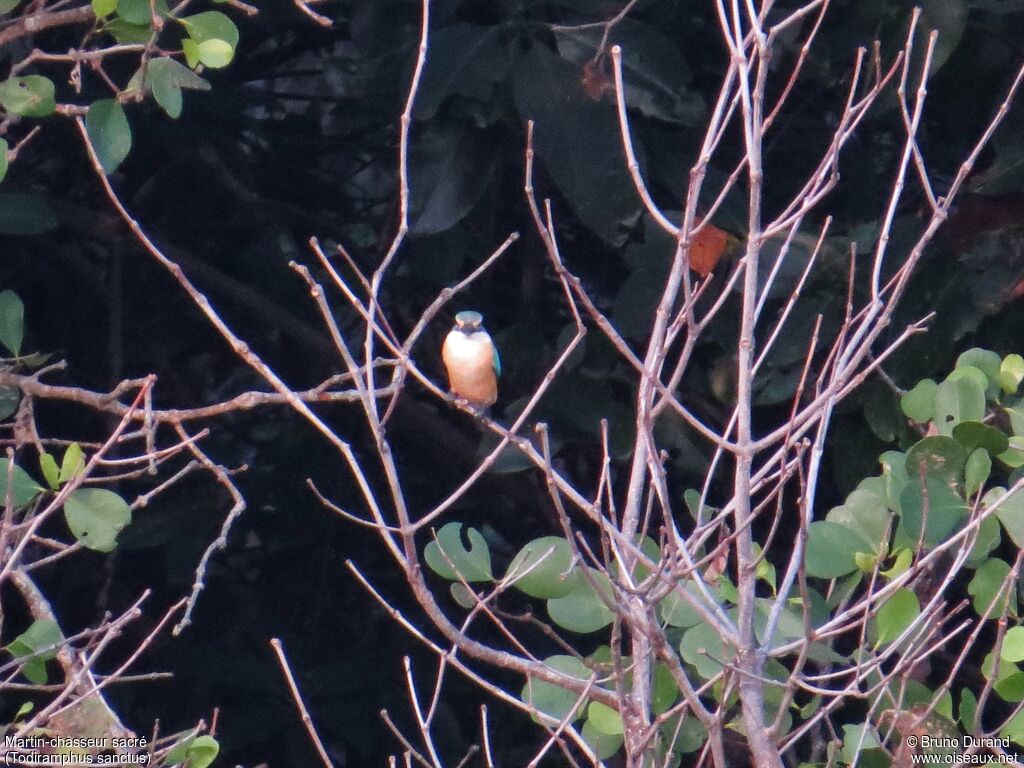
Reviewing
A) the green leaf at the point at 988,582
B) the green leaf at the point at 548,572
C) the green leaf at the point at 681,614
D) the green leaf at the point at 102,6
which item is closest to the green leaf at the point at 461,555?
the green leaf at the point at 548,572

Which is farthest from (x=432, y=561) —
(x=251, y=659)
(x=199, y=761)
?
(x=251, y=659)

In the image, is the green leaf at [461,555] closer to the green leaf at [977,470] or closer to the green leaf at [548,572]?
the green leaf at [548,572]

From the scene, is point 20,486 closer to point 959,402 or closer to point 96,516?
point 96,516

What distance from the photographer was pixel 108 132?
2.72 m

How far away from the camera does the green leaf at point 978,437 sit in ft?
7.98

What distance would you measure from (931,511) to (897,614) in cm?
20

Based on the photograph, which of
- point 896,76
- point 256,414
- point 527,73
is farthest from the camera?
point 256,414

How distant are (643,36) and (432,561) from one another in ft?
5.13

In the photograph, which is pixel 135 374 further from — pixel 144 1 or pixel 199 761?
pixel 199 761

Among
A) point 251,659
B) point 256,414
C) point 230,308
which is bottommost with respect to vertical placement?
point 251,659

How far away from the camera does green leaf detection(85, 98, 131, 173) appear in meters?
2.71

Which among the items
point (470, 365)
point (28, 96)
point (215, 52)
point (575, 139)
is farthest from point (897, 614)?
point (470, 365)

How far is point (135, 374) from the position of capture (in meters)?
4.18

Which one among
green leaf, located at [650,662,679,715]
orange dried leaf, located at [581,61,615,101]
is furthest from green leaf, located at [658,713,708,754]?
orange dried leaf, located at [581,61,615,101]
